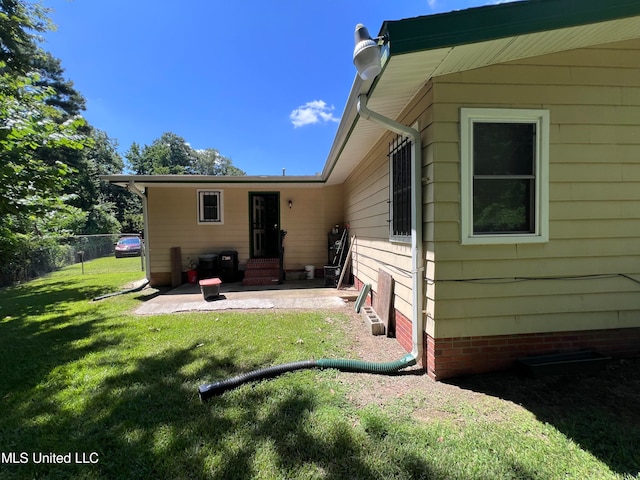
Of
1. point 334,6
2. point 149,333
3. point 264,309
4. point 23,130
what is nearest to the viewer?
point 149,333

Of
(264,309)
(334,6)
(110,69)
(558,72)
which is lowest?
(264,309)

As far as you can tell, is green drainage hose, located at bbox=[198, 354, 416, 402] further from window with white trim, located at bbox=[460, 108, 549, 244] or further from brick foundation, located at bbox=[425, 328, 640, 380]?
window with white trim, located at bbox=[460, 108, 549, 244]

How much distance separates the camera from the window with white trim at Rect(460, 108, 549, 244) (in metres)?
2.55

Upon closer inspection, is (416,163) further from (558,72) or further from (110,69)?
(110,69)

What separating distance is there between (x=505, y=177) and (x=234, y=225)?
22.8 feet

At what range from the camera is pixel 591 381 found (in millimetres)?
2473

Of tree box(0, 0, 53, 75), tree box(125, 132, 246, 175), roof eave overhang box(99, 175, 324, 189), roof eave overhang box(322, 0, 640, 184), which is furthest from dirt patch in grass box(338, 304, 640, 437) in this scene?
tree box(125, 132, 246, 175)

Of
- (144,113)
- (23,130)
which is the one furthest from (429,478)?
(144,113)

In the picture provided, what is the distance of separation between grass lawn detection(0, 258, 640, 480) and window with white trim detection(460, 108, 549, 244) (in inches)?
53.2

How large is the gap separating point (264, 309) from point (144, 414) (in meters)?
2.95

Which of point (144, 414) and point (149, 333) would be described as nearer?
point (144, 414)

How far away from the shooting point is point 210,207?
8.17 meters

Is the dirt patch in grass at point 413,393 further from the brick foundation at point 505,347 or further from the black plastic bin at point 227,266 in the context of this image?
the black plastic bin at point 227,266

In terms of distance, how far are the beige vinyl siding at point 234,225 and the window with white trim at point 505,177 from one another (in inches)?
233
